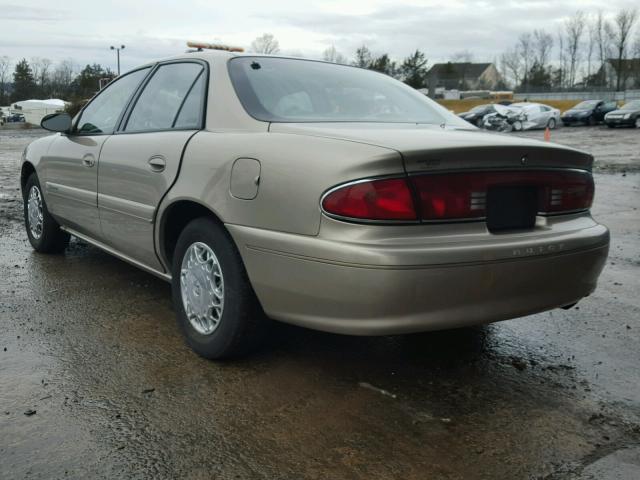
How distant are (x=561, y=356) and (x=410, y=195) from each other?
1.52 meters

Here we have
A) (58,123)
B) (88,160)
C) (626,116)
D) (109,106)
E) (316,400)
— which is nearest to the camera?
(316,400)

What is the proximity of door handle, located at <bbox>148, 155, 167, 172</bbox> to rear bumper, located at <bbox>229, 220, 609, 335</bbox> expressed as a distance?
32.6 inches

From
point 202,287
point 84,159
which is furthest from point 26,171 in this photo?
point 202,287

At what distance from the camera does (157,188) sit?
141 inches

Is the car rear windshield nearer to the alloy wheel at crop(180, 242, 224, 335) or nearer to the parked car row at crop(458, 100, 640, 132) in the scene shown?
the alloy wheel at crop(180, 242, 224, 335)

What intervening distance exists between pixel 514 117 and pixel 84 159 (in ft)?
97.7

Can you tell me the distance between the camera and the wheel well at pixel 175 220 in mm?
3432

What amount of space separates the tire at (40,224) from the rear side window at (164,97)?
68.2 inches

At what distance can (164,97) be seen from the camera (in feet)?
13.2

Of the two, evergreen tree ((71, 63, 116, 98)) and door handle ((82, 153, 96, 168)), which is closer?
door handle ((82, 153, 96, 168))

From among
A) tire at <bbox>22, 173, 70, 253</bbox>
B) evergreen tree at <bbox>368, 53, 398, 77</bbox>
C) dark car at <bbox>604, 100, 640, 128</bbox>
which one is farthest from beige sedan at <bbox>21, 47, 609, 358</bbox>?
evergreen tree at <bbox>368, 53, 398, 77</bbox>

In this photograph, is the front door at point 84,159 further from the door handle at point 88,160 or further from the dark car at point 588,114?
the dark car at point 588,114

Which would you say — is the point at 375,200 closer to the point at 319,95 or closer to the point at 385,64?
the point at 319,95

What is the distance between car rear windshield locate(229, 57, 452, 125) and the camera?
11.0 feet
